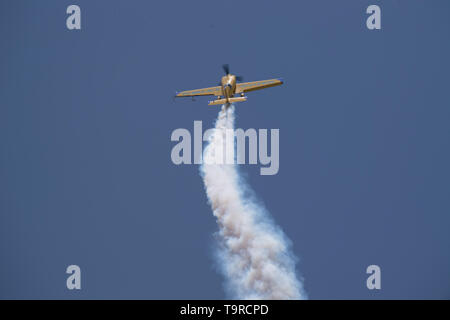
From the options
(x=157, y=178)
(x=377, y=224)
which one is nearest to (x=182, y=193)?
(x=157, y=178)

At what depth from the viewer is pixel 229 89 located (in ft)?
214

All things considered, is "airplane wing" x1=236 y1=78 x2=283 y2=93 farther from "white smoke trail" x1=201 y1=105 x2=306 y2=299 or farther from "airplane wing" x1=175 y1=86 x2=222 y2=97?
"white smoke trail" x1=201 y1=105 x2=306 y2=299

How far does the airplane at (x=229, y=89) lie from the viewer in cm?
6469

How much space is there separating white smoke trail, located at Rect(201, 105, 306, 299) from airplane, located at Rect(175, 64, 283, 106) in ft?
19.0

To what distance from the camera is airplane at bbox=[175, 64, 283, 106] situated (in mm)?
64688

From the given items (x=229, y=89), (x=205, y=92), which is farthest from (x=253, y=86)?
(x=205, y=92)

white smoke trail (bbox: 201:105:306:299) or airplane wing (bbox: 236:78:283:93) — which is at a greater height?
airplane wing (bbox: 236:78:283:93)

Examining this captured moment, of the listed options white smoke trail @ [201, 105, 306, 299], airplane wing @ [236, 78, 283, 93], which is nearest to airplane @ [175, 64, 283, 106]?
airplane wing @ [236, 78, 283, 93]

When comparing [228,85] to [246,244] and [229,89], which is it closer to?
[229,89]

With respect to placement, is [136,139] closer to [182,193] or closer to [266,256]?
[182,193]

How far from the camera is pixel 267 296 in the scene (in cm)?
5903

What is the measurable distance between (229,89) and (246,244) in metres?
12.6

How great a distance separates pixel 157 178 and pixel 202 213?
15026mm

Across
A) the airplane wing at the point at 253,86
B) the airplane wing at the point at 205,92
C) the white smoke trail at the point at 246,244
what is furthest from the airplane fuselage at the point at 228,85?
the white smoke trail at the point at 246,244
